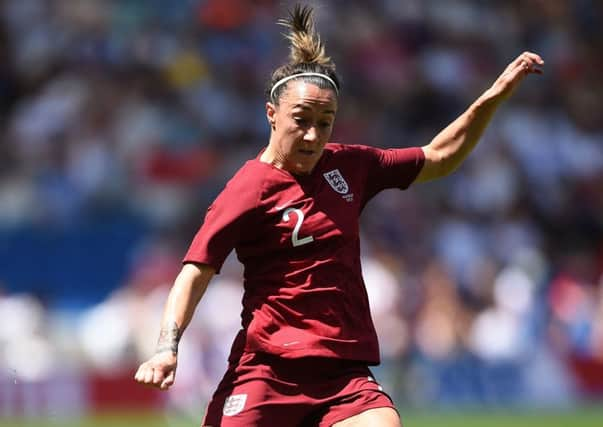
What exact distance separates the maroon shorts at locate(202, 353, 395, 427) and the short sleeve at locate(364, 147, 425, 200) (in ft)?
3.05

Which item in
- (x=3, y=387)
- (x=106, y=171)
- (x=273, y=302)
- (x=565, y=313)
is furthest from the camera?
(x=565, y=313)

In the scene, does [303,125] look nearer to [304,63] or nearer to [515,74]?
[304,63]

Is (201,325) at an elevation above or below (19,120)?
below

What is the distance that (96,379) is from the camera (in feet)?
46.2

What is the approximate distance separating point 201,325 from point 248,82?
3352mm

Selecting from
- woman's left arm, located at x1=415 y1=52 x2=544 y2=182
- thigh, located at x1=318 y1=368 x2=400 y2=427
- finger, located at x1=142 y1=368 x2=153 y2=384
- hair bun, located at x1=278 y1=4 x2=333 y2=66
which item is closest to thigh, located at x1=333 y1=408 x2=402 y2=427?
thigh, located at x1=318 y1=368 x2=400 y2=427

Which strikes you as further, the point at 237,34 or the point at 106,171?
the point at 237,34

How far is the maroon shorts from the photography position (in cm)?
572

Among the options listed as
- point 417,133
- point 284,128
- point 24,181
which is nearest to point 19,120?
point 24,181

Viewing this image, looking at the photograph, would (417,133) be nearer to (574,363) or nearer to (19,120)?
(574,363)

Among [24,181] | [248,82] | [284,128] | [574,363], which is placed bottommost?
[574,363]

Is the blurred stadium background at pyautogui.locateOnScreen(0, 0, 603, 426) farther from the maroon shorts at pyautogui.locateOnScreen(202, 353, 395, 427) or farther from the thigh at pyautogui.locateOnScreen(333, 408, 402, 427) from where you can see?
the thigh at pyautogui.locateOnScreen(333, 408, 402, 427)

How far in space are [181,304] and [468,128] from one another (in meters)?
1.81

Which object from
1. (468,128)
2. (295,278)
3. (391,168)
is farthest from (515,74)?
(295,278)
